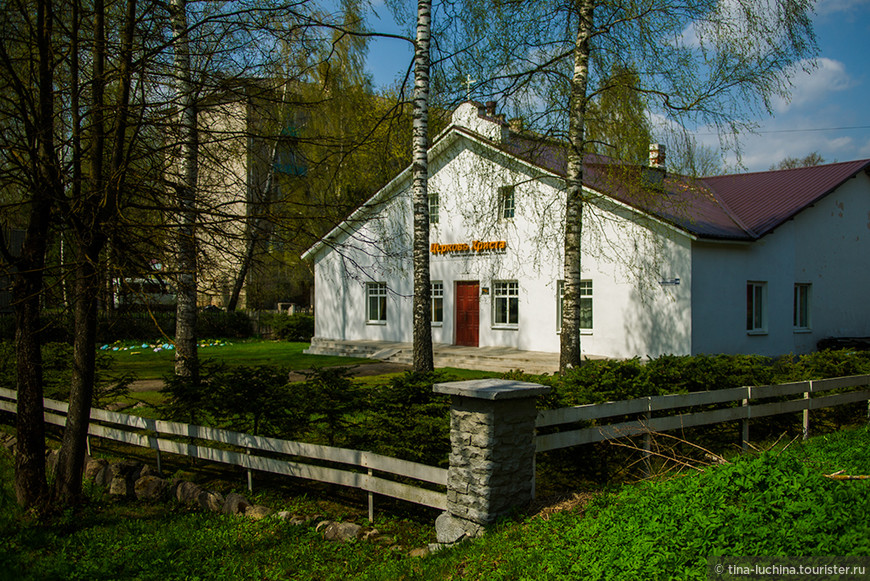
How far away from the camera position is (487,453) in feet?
17.3

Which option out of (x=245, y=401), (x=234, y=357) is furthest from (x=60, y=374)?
(x=234, y=357)

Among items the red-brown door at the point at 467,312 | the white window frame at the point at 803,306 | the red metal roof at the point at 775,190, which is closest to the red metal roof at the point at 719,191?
the red metal roof at the point at 775,190

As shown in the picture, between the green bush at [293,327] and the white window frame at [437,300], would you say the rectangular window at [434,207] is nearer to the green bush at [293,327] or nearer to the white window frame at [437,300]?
the white window frame at [437,300]

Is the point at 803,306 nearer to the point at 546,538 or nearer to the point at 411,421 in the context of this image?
the point at 411,421

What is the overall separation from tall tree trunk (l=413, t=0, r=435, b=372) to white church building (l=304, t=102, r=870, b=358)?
1423 mm

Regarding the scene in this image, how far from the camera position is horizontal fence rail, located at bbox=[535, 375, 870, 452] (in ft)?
20.2

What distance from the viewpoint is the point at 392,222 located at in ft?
75.7

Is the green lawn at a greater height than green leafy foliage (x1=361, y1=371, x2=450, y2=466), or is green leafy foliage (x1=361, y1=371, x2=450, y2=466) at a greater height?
green leafy foliage (x1=361, y1=371, x2=450, y2=466)

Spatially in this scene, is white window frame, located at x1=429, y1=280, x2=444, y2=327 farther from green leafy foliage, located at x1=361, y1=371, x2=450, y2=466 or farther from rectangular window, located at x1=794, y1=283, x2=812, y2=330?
green leafy foliage, located at x1=361, y1=371, x2=450, y2=466

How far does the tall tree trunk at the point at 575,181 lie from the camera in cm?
1175

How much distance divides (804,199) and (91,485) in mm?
21226

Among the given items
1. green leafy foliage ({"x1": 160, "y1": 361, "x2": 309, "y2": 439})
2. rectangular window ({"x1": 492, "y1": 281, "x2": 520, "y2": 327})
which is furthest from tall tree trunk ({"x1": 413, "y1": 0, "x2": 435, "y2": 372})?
rectangular window ({"x1": 492, "y1": 281, "x2": 520, "y2": 327})

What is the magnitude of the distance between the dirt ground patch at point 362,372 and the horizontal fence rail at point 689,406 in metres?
8.68

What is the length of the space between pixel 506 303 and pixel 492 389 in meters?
16.7
